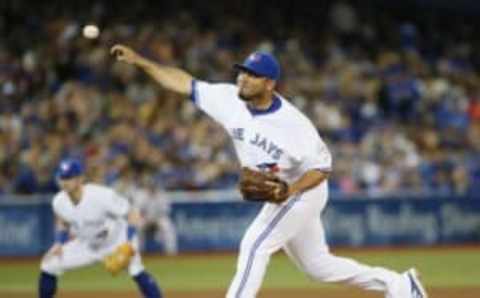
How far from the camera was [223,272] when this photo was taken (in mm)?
16812

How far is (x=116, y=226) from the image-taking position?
1150 centimetres

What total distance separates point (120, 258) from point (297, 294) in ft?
10.5

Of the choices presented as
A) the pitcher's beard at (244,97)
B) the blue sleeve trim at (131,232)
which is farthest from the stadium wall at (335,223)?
the pitcher's beard at (244,97)

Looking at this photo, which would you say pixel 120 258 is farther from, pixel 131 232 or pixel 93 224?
pixel 93 224

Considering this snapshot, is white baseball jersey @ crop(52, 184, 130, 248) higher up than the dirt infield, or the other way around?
white baseball jersey @ crop(52, 184, 130, 248)

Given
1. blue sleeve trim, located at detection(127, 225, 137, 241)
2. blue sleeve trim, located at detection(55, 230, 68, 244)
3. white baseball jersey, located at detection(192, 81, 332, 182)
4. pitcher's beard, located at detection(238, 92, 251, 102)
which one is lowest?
blue sleeve trim, located at detection(55, 230, 68, 244)

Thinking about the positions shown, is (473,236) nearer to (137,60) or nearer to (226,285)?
(226,285)

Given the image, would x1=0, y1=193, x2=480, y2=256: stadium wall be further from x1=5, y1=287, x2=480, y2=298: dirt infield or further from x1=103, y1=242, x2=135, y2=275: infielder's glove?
x1=103, y1=242, x2=135, y2=275: infielder's glove

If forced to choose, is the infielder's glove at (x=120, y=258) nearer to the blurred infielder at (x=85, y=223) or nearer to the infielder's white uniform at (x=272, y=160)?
the blurred infielder at (x=85, y=223)

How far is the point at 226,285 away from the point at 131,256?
3970 millimetres

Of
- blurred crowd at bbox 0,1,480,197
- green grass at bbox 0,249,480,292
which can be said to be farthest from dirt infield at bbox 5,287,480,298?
blurred crowd at bbox 0,1,480,197

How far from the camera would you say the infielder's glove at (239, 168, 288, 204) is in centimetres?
823

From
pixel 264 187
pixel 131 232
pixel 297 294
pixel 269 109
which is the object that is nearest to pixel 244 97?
pixel 269 109

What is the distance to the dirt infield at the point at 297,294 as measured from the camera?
12.9 m
